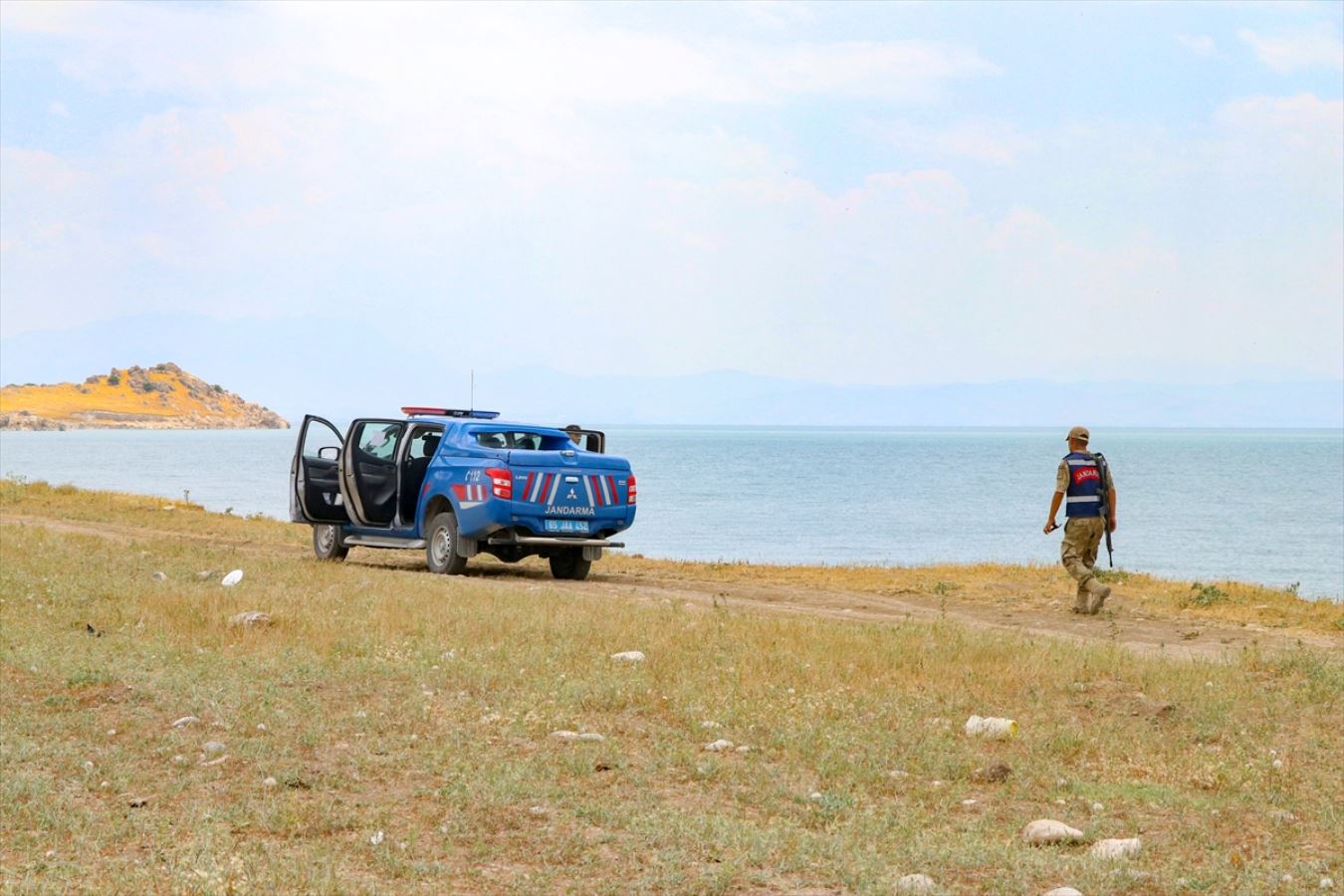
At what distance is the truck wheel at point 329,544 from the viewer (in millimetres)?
21234

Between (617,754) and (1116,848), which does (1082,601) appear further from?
(1116,848)

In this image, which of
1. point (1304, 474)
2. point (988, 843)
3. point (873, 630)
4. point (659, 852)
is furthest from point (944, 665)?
point (1304, 474)

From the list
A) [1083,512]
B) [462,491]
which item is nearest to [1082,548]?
[1083,512]

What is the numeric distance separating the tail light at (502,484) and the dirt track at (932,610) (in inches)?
45.2

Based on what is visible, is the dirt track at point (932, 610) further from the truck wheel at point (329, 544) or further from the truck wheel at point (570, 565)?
the truck wheel at point (329, 544)

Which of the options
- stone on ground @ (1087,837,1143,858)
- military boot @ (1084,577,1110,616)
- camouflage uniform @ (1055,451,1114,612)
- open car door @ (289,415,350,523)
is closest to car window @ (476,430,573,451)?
open car door @ (289,415,350,523)

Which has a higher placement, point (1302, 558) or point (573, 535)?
point (573, 535)

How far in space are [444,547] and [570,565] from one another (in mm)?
1841

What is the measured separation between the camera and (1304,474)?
124m

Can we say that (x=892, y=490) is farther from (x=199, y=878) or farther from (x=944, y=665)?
(x=199, y=878)

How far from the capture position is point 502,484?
18.6 meters

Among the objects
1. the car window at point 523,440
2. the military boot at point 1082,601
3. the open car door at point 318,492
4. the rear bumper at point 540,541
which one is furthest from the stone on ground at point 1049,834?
the open car door at point 318,492

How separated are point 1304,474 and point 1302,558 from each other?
83.3 metres

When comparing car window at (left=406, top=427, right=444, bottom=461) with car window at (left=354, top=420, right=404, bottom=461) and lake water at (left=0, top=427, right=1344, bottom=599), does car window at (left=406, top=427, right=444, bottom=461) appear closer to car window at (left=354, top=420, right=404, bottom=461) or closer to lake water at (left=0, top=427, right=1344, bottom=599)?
car window at (left=354, top=420, right=404, bottom=461)
